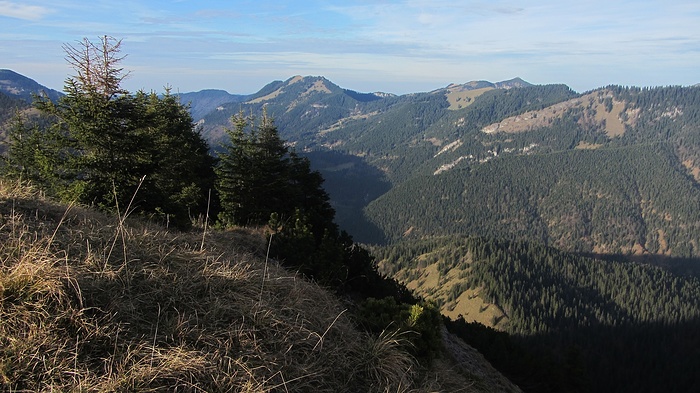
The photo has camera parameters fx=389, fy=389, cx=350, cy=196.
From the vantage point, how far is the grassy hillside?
339cm

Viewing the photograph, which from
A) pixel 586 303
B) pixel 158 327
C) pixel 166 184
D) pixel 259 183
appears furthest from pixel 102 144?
pixel 586 303

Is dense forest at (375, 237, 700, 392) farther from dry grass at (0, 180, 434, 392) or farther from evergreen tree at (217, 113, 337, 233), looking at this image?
dry grass at (0, 180, 434, 392)

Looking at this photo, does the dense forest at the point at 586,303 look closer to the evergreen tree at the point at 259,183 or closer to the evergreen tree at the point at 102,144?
the evergreen tree at the point at 259,183

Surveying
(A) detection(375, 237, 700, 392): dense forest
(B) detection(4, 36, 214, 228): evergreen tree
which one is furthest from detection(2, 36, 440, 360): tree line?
(A) detection(375, 237, 700, 392): dense forest

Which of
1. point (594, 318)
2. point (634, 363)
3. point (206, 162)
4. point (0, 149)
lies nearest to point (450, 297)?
point (594, 318)

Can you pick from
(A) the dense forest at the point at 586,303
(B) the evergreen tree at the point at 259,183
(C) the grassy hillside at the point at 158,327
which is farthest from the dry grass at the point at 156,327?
(A) the dense forest at the point at 586,303

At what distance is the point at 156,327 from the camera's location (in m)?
3.93

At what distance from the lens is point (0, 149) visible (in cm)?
12950

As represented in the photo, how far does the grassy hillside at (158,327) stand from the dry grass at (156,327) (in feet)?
0.04

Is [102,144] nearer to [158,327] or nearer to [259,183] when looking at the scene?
[259,183]

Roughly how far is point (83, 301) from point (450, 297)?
464 ft

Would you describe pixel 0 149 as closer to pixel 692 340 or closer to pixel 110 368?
pixel 110 368

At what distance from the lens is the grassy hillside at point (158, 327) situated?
11.1 ft

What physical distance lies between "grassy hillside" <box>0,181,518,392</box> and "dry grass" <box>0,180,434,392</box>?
13 mm
